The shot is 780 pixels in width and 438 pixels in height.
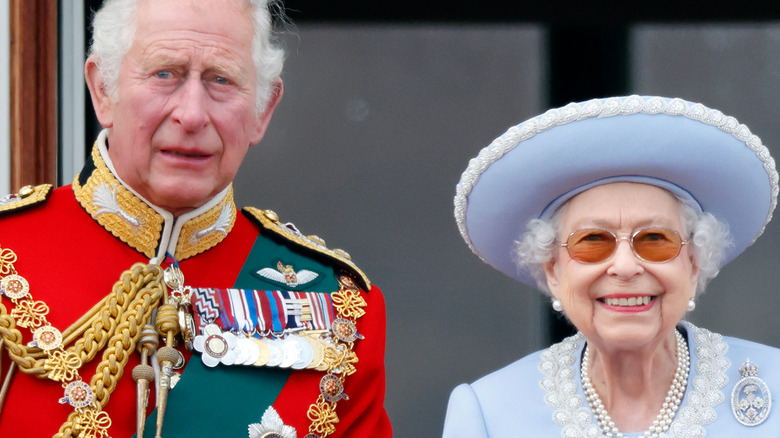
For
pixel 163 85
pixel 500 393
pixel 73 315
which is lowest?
pixel 500 393

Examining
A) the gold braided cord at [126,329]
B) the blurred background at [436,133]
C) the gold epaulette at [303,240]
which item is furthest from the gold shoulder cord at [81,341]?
the blurred background at [436,133]

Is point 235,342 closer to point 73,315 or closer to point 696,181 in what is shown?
point 73,315

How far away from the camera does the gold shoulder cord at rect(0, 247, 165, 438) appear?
2.54 metres

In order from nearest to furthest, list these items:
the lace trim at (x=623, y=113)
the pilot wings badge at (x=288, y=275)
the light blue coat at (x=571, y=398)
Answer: the lace trim at (x=623, y=113)
the light blue coat at (x=571, y=398)
the pilot wings badge at (x=288, y=275)

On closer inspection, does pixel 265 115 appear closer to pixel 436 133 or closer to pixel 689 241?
pixel 689 241

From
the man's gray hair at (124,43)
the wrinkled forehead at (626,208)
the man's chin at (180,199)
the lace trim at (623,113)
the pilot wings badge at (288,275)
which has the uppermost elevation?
the man's gray hair at (124,43)

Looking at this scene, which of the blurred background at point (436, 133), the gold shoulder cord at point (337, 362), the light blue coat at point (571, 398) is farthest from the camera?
the blurred background at point (436, 133)

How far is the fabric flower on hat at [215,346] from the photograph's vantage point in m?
2.69

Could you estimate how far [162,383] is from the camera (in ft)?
8.46

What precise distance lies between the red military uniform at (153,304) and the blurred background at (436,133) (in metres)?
1.69

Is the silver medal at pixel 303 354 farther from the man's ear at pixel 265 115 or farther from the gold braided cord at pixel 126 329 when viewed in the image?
the man's ear at pixel 265 115

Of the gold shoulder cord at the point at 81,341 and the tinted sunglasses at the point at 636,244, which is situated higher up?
the tinted sunglasses at the point at 636,244

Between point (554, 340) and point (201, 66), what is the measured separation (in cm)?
232

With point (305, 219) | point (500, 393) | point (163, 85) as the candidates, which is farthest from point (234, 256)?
point (305, 219)
